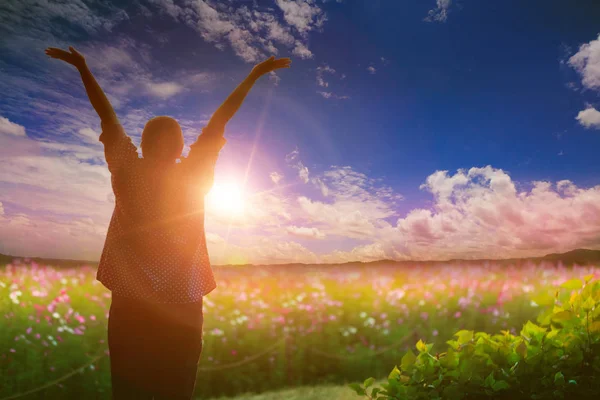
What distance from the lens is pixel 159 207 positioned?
2742 millimetres

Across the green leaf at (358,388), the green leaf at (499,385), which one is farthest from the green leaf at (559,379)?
the green leaf at (358,388)

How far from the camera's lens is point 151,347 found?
8.83 ft

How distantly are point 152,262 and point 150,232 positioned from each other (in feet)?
0.59

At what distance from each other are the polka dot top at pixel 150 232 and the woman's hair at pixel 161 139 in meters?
0.06

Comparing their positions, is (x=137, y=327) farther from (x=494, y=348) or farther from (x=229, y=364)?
(x=229, y=364)

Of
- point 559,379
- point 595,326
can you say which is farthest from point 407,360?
point 595,326

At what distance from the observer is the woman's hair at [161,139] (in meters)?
2.77

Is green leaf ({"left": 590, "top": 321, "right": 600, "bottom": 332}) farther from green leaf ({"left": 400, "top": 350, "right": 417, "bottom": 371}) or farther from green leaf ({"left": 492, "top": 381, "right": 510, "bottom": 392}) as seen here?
green leaf ({"left": 400, "top": 350, "right": 417, "bottom": 371})

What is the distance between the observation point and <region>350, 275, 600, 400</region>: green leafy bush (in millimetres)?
2350

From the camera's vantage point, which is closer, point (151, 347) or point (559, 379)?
point (559, 379)

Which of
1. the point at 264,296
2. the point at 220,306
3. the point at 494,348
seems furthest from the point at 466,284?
the point at 494,348

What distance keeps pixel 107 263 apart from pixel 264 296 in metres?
4.79

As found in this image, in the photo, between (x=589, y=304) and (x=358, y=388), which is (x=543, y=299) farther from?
(x=358, y=388)

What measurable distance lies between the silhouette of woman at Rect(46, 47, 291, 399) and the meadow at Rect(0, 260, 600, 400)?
358 centimetres
